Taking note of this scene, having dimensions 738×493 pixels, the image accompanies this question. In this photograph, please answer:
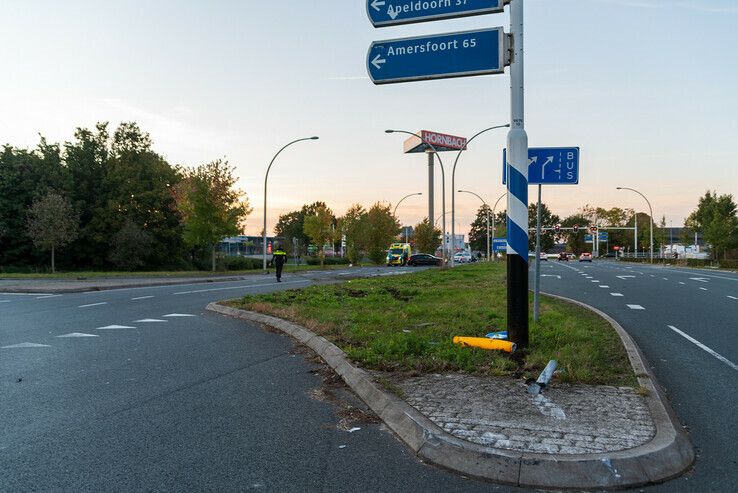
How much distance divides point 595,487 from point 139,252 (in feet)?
150

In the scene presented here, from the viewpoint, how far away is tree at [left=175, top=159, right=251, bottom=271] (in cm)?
3491

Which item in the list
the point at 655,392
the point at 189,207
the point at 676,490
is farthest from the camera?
the point at 189,207

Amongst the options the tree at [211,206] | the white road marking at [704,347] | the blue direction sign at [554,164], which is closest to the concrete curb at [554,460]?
the white road marking at [704,347]

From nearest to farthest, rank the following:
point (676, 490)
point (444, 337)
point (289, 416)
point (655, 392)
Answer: point (676, 490) → point (289, 416) → point (655, 392) → point (444, 337)

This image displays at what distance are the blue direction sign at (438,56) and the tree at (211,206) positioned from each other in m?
28.5

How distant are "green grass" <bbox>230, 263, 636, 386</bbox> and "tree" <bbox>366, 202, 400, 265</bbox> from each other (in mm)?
36917

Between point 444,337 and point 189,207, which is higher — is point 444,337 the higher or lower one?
the lower one

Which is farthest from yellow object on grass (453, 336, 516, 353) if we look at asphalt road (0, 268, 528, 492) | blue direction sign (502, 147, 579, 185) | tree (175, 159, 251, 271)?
tree (175, 159, 251, 271)

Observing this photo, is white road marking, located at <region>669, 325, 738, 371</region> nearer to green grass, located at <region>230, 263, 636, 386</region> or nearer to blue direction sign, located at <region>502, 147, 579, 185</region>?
green grass, located at <region>230, 263, 636, 386</region>

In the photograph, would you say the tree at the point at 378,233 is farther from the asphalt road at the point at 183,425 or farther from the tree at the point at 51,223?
the asphalt road at the point at 183,425

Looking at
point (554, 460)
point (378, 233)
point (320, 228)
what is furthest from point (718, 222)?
point (554, 460)

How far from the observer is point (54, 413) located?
202 inches

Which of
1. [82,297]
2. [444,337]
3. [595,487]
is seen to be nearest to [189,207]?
[82,297]

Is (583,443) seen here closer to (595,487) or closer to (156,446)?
(595,487)
